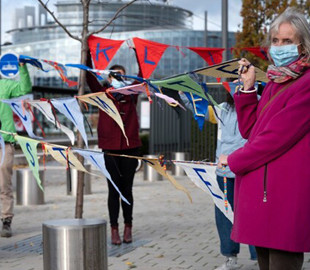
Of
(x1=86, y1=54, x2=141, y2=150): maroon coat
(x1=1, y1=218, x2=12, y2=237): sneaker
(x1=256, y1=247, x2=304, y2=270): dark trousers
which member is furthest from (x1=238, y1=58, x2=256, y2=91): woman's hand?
(x1=1, y1=218, x2=12, y2=237): sneaker

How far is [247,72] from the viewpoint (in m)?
3.52

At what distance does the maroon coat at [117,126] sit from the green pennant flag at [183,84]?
1.88 metres

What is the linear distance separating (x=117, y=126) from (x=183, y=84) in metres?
2.03

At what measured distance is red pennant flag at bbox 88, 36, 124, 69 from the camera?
702 cm

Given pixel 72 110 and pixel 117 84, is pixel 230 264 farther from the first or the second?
pixel 117 84

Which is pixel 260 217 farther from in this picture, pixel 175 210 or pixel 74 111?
pixel 175 210

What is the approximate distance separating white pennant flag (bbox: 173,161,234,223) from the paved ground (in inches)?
56.3

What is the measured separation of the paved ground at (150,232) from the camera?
670 cm

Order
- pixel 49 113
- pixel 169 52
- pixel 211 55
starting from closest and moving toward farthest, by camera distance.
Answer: pixel 49 113
pixel 211 55
pixel 169 52

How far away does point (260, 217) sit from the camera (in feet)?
10.5

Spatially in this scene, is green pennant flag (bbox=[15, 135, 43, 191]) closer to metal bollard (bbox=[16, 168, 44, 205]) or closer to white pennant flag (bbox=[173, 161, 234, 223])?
white pennant flag (bbox=[173, 161, 234, 223])

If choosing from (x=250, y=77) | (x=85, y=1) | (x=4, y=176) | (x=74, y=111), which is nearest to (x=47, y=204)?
(x=4, y=176)

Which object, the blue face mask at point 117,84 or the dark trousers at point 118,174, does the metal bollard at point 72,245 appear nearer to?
the blue face mask at point 117,84

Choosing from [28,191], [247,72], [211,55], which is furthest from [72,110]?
[28,191]
